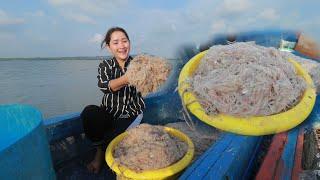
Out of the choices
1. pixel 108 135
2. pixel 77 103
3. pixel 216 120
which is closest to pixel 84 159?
pixel 108 135

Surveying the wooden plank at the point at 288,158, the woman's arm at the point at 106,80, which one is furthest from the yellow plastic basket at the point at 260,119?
the woman's arm at the point at 106,80

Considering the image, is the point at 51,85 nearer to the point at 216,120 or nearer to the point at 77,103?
the point at 77,103

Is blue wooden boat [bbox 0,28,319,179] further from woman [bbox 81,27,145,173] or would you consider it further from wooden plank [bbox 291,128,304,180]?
woman [bbox 81,27,145,173]

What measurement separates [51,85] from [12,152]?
691 inches

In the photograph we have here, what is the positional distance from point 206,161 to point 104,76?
158 centimetres

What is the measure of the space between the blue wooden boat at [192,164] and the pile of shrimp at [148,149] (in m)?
0.27

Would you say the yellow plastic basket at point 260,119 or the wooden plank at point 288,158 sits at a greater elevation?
the yellow plastic basket at point 260,119

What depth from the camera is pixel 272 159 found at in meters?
3.03

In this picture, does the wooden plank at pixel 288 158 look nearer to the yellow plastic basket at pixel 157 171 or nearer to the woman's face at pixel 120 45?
the yellow plastic basket at pixel 157 171

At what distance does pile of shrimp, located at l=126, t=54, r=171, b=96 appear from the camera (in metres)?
2.64

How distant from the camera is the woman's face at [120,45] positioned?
3311mm

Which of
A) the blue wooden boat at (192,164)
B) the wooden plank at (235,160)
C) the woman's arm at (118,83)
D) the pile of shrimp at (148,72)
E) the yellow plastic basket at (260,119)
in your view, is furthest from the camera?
the woman's arm at (118,83)

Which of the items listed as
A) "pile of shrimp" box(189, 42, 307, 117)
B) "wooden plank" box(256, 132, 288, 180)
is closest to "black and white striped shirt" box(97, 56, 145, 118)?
"pile of shrimp" box(189, 42, 307, 117)

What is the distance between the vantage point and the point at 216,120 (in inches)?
76.6
